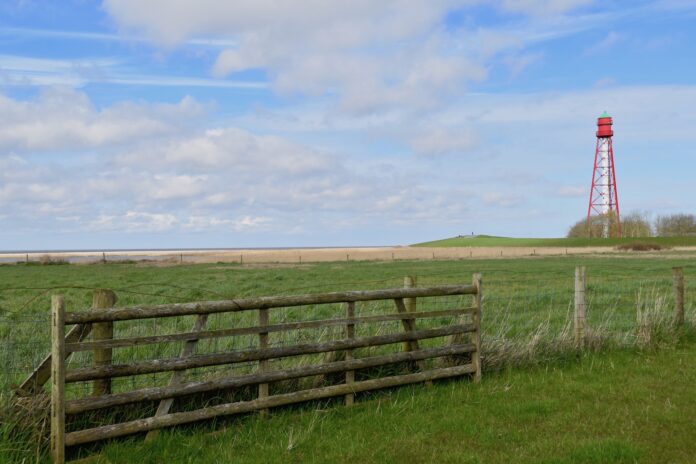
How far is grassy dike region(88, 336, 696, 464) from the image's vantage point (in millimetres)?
6488

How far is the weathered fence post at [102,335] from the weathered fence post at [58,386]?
24.9 inches

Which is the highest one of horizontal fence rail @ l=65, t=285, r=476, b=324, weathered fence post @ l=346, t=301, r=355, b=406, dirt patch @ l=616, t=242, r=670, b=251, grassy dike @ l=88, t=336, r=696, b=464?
dirt patch @ l=616, t=242, r=670, b=251

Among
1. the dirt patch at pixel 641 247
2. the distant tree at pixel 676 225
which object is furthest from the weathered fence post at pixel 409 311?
the distant tree at pixel 676 225

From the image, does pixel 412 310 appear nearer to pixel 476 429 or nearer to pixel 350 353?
pixel 350 353

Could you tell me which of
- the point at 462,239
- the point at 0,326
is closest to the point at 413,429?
the point at 0,326

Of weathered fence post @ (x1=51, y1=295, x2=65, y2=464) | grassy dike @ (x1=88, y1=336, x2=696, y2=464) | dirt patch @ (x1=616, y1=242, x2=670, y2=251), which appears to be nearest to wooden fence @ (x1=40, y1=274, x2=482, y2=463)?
weathered fence post @ (x1=51, y1=295, x2=65, y2=464)

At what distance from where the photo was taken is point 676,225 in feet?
424

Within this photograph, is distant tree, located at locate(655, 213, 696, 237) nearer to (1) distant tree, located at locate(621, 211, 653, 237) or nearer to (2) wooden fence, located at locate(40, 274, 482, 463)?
(1) distant tree, located at locate(621, 211, 653, 237)

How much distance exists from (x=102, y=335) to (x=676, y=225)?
139 meters

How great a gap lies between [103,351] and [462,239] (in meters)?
158

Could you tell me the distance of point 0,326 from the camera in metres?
15.6

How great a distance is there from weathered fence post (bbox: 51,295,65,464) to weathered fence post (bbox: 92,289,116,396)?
63 centimetres

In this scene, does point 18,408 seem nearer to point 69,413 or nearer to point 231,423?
point 69,413

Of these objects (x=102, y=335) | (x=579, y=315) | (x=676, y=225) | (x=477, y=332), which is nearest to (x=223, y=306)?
(x=102, y=335)
